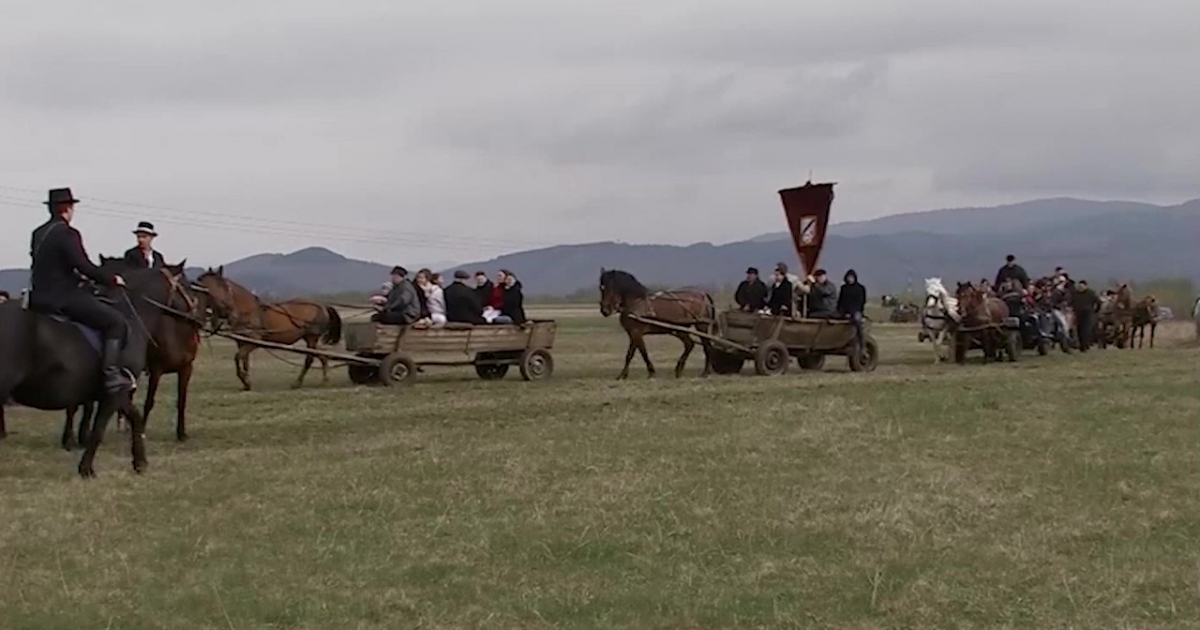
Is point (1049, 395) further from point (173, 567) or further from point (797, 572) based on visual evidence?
point (173, 567)

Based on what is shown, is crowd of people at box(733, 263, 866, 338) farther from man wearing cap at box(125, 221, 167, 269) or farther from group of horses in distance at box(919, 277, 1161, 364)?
man wearing cap at box(125, 221, 167, 269)

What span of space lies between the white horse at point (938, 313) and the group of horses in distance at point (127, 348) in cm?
1360

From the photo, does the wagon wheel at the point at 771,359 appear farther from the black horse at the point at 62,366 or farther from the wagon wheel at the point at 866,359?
the black horse at the point at 62,366

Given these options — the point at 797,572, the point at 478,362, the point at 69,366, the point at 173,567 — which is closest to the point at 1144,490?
the point at 797,572

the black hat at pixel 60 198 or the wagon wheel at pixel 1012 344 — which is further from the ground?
the black hat at pixel 60 198

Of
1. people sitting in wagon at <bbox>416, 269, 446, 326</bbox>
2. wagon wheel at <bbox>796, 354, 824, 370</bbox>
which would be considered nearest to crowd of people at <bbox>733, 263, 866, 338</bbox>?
wagon wheel at <bbox>796, 354, 824, 370</bbox>

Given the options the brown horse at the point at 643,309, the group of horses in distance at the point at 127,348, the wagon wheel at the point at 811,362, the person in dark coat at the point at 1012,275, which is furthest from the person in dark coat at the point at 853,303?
the group of horses in distance at the point at 127,348

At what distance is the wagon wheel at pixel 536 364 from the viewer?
22.3 meters

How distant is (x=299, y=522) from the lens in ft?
32.0

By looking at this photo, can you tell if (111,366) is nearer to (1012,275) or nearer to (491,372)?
(491,372)

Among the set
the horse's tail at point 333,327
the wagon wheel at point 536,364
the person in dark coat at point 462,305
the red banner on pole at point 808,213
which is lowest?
the wagon wheel at point 536,364

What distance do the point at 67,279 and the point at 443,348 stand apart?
9.80m

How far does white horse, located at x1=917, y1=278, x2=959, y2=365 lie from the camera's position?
2730cm

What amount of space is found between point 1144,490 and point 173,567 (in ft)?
23.4
